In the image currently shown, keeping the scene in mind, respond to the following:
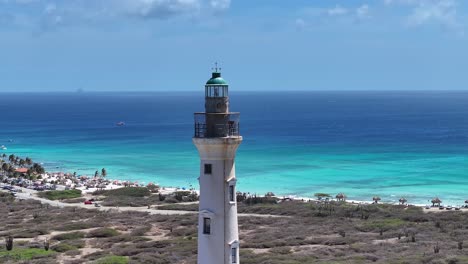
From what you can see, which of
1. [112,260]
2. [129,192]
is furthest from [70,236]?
[129,192]

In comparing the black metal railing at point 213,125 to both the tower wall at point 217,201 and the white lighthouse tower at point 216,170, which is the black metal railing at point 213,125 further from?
the tower wall at point 217,201

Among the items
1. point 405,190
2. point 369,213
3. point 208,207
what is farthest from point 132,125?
point 208,207

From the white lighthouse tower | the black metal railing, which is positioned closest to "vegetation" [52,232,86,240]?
the white lighthouse tower

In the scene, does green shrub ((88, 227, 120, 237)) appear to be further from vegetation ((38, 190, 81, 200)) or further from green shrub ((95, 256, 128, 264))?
vegetation ((38, 190, 81, 200))

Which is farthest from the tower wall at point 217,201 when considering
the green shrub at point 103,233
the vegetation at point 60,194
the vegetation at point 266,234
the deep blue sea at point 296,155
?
the deep blue sea at point 296,155

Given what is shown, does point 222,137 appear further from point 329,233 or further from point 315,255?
point 329,233

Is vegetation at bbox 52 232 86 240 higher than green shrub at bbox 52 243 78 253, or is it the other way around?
vegetation at bbox 52 232 86 240

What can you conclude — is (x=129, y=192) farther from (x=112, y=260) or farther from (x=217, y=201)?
(x=217, y=201)

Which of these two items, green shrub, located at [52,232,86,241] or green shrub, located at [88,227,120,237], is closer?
green shrub, located at [52,232,86,241]
